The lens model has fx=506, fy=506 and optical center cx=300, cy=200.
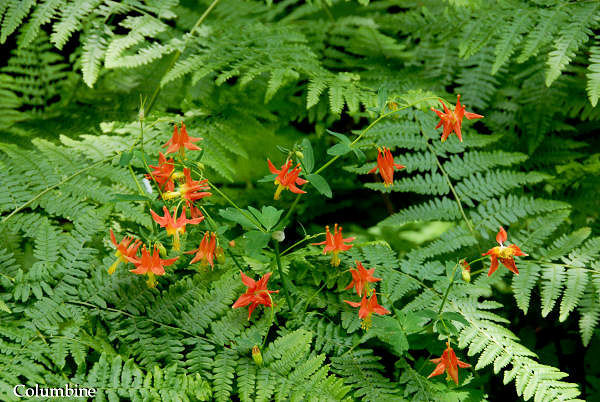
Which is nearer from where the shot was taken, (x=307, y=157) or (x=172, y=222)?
(x=172, y=222)

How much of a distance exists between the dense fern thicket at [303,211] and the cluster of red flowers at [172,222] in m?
0.03

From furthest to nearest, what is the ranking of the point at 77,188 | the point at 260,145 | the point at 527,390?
the point at 260,145 < the point at 77,188 < the point at 527,390

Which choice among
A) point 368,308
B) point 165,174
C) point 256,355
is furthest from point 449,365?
point 165,174

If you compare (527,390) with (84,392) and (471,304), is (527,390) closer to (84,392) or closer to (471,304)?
(471,304)

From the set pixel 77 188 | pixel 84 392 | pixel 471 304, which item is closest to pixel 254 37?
pixel 77 188

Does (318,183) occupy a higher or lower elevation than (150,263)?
higher

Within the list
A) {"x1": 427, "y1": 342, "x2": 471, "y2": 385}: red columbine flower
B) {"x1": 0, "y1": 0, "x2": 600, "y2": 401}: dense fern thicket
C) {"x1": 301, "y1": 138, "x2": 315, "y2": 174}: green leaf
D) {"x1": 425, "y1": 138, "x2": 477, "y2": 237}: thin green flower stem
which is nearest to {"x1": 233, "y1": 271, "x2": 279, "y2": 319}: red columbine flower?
{"x1": 0, "y1": 0, "x2": 600, "y2": 401}: dense fern thicket

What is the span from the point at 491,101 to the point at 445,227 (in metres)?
0.71

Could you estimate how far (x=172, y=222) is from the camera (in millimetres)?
1340

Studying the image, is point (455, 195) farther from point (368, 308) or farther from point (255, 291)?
point (255, 291)

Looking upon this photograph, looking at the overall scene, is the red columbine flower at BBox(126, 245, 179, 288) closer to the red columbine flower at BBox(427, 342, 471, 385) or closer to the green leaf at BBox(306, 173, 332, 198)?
the green leaf at BBox(306, 173, 332, 198)

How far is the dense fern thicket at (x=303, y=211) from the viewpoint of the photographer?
1.46 m

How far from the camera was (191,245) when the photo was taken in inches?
68.7

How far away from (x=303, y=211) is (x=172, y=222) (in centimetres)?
134
